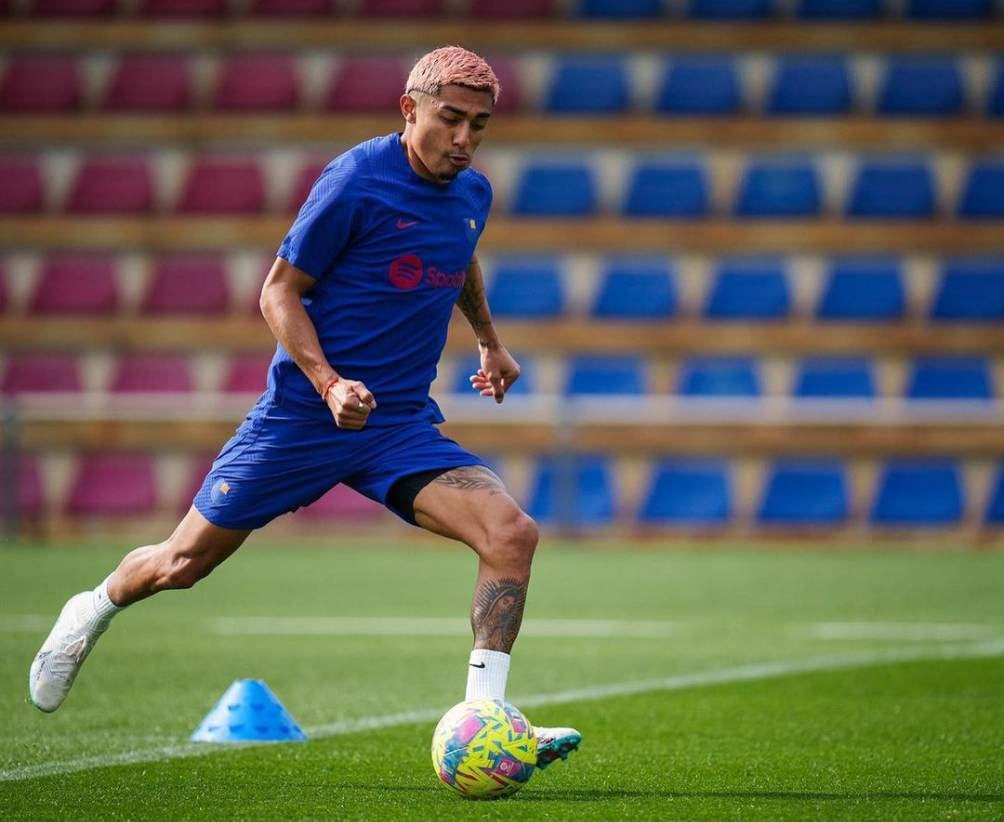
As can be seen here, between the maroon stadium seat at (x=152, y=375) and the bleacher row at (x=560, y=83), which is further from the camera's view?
the bleacher row at (x=560, y=83)

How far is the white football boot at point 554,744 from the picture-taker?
473cm

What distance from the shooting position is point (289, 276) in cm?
486

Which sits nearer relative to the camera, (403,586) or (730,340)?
(403,586)

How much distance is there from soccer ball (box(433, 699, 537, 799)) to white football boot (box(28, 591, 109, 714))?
1.36 meters

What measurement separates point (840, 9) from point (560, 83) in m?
3.08

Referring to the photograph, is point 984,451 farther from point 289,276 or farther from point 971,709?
point 289,276

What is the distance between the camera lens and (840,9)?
19203 mm

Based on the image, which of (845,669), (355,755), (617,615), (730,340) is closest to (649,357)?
(730,340)

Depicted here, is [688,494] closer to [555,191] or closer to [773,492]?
[773,492]

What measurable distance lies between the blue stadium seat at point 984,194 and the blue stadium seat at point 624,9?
389cm

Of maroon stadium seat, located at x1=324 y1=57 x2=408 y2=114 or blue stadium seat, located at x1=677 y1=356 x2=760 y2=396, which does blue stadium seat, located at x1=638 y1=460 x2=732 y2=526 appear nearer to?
blue stadium seat, located at x1=677 y1=356 x2=760 y2=396

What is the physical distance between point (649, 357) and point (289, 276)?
12655 mm

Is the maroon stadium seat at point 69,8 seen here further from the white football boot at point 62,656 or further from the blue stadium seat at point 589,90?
the white football boot at point 62,656

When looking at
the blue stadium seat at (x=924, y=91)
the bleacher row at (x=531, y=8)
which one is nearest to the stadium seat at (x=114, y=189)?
the bleacher row at (x=531, y=8)
